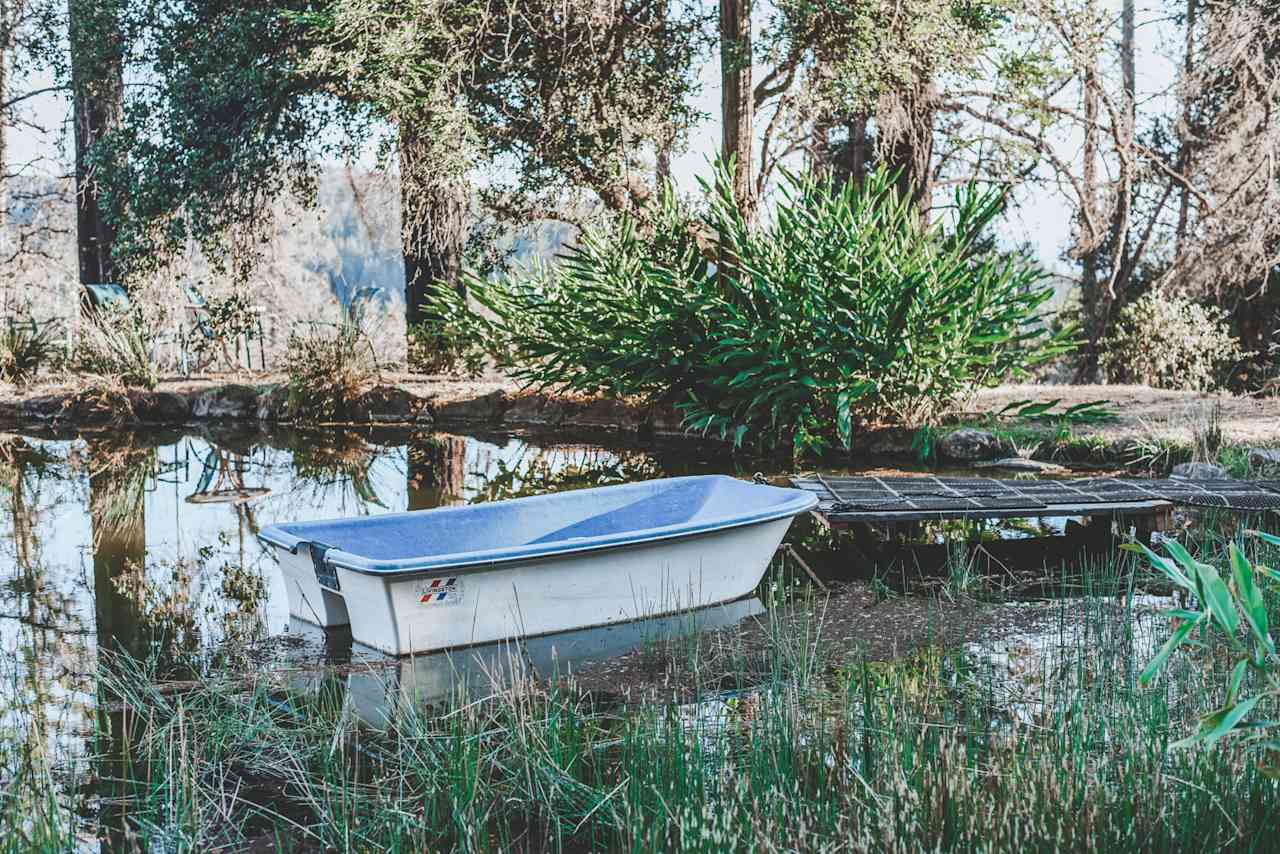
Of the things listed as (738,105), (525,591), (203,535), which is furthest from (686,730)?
(738,105)

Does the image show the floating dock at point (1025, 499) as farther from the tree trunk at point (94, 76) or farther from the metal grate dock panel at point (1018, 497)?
the tree trunk at point (94, 76)

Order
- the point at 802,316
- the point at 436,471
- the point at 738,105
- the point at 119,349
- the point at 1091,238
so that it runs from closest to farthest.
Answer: the point at 802,316 → the point at 436,471 → the point at 738,105 → the point at 119,349 → the point at 1091,238

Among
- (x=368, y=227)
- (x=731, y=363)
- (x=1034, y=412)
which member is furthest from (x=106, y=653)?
(x=368, y=227)

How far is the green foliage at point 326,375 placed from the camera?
516 inches

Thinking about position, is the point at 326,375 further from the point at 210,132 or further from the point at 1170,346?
the point at 1170,346

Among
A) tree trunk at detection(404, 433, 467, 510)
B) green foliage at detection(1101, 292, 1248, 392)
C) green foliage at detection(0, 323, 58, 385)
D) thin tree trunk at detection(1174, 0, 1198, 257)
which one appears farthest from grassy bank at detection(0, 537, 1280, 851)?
thin tree trunk at detection(1174, 0, 1198, 257)

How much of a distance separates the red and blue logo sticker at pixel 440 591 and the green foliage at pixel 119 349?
9852mm

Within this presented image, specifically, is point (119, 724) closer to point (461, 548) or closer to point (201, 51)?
point (461, 548)

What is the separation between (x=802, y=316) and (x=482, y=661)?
18.4ft

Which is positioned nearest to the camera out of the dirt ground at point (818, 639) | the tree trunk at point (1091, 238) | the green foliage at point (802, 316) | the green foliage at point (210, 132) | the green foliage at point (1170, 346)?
the dirt ground at point (818, 639)

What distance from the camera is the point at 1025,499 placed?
6.61 metres

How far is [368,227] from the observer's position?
15.5 meters

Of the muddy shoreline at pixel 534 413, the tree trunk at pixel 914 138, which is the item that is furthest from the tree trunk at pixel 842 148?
the muddy shoreline at pixel 534 413

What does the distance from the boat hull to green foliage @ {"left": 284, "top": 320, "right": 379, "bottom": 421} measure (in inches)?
309
